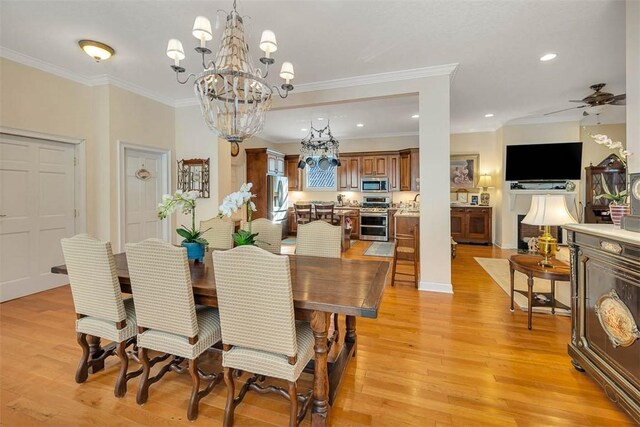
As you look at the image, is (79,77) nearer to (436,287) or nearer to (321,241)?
(321,241)

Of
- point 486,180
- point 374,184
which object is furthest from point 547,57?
point 374,184

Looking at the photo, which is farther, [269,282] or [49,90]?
[49,90]

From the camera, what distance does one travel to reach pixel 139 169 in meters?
4.57

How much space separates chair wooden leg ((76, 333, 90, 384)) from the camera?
190cm

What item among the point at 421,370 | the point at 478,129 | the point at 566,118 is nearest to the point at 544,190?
the point at 566,118

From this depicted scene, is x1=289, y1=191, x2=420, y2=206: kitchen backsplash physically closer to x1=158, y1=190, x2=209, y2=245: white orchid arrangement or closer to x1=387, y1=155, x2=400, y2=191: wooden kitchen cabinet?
x1=387, y1=155, x2=400, y2=191: wooden kitchen cabinet

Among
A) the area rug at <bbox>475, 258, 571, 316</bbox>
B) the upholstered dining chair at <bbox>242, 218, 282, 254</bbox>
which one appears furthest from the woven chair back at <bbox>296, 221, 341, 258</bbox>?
the area rug at <bbox>475, 258, 571, 316</bbox>

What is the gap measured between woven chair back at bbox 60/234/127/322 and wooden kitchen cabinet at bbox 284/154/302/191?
6.60m

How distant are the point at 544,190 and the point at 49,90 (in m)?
8.25

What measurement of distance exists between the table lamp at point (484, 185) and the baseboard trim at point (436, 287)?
13.3ft

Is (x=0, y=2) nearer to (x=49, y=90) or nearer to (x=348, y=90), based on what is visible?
(x=49, y=90)

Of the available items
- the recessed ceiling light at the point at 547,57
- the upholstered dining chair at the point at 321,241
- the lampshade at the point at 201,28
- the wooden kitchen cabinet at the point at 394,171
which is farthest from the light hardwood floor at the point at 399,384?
the wooden kitchen cabinet at the point at 394,171

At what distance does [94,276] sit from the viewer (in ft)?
5.74

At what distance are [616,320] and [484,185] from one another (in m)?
5.68
